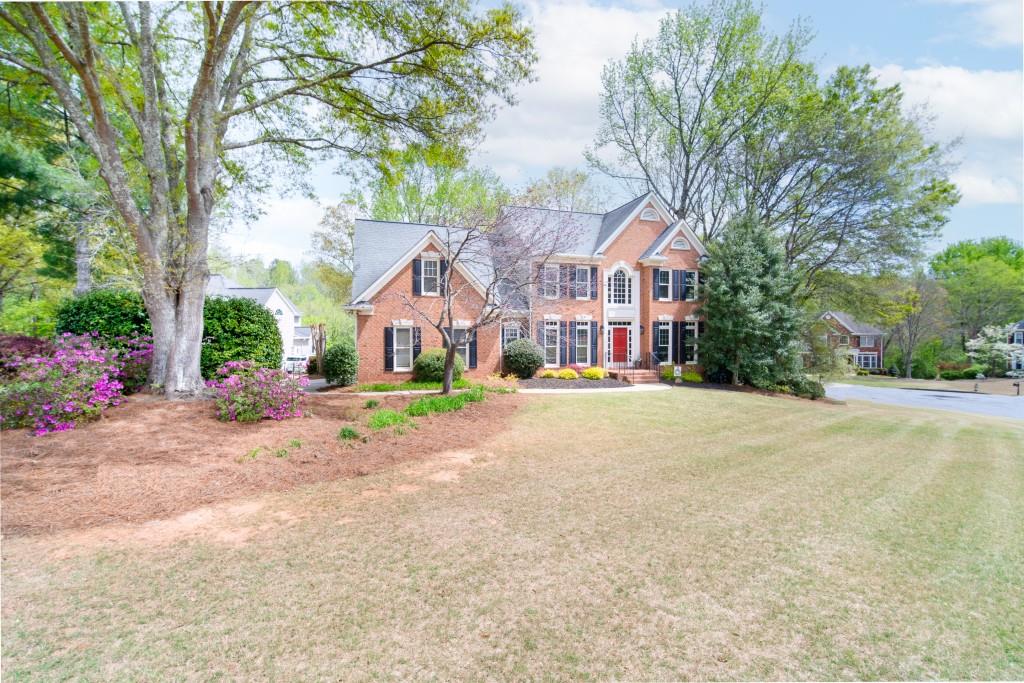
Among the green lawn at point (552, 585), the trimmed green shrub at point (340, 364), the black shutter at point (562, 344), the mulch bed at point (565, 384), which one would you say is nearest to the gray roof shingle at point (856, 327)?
the black shutter at point (562, 344)

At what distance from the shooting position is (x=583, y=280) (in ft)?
74.1

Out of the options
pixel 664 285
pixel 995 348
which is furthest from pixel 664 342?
pixel 995 348

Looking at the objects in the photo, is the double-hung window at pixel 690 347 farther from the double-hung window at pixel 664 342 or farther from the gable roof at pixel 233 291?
the gable roof at pixel 233 291

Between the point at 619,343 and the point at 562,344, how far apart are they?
3388 millimetres

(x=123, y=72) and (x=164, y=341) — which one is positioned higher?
(x=123, y=72)

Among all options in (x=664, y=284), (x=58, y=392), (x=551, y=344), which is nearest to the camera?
(x=58, y=392)

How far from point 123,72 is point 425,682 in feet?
55.9

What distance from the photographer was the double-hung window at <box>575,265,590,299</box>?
22.4 meters

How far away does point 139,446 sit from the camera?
7297mm

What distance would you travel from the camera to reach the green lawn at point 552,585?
3.10m

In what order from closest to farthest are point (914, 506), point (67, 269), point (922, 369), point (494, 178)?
1. point (914, 506)
2. point (67, 269)
3. point (494, 178)
4. point (922, 369)

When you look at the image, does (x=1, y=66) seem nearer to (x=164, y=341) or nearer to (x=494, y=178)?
(x=164, y=341)

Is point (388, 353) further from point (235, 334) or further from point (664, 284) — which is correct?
point (664, 284)

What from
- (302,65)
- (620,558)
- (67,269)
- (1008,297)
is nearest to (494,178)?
(302,65)
